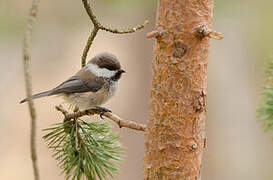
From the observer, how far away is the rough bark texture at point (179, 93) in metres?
1.53

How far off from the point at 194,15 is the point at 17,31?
2701 millimetres

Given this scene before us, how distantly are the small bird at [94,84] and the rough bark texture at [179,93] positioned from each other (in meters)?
1.63

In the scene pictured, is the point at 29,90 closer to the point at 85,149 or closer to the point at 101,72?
the point at 85,149

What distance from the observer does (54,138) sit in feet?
6.37

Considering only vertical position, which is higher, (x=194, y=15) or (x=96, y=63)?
(x=96, y=63)

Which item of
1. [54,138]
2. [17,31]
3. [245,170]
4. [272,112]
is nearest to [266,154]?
[245,170]

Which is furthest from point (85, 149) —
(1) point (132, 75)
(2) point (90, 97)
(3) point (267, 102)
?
(1) point (132, 75)

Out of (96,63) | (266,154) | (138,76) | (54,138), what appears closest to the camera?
(54,138)

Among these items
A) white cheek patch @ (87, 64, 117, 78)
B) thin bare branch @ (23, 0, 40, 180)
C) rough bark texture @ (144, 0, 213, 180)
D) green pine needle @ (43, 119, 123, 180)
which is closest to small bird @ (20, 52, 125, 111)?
white cheek patch @ (87, 64, 117, 78)

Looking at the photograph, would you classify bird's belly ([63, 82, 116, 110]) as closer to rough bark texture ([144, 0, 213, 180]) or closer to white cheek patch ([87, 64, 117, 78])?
white cheek patch ([87, 64, 117, 78])

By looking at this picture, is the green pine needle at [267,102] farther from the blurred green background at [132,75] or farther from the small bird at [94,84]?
the blurred green background at [132,75]

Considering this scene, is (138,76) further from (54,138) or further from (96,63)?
(54,138)

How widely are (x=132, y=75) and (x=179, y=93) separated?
4032mm

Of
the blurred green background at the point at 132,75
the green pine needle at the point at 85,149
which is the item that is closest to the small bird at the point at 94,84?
the blurred green background at the point at 132,75
